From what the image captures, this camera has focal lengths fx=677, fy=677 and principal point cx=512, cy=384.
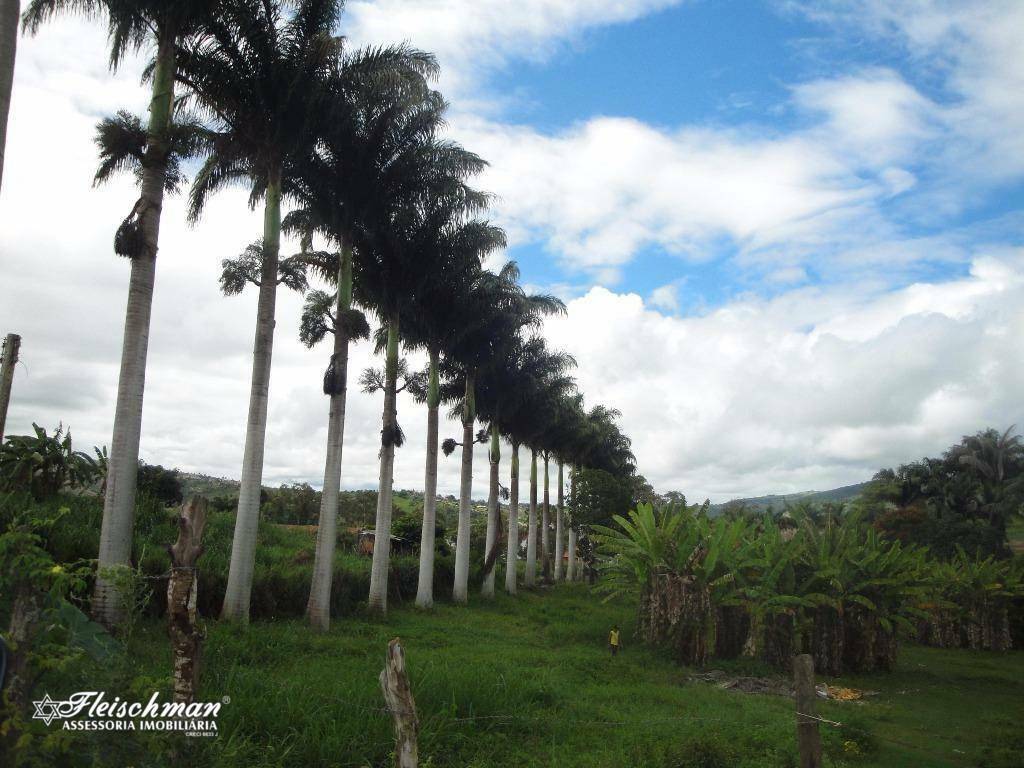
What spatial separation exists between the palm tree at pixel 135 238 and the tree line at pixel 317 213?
0.03 m

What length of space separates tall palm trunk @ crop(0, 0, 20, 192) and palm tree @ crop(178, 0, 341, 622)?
5.57 metres

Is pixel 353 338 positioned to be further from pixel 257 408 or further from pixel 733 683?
pixel 733 683

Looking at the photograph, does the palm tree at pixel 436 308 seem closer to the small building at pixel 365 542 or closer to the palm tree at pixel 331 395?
the palm tree at pixel 331 395

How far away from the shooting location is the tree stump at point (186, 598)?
4941mm

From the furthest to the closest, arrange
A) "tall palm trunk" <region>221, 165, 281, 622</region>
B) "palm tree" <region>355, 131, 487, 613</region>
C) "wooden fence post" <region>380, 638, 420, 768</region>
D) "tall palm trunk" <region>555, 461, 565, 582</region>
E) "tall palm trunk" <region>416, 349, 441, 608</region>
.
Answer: "tall palm trunk" <region>555, 461, 565, 582</region>
"tall palm trunk" <region>416, 349, 441, 608</region>
"palm tree" <region>355, 131, 487, 613</region>
"tall palm trunk" <region>221, 165, 281, 622</region>
"wooden fence post" <region>380, 638, 420, 768</region>

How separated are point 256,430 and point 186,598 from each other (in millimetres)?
10309

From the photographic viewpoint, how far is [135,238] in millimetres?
12289

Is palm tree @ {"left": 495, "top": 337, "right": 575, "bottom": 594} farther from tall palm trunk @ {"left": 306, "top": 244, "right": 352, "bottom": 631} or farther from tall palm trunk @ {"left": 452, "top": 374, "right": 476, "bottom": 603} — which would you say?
tall palm trunk @ {"left": 306, "top": 244, "right": 352, "bottom": 631}

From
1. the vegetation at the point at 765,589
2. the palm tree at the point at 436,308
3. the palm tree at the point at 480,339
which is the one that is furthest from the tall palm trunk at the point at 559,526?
the vegetation at the point at 765,589

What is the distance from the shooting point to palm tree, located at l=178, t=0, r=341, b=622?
14258 millimetres

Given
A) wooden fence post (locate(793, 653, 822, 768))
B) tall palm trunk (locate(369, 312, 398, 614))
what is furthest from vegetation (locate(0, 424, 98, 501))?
wooden fence post (locate(793, 653, 822, 768))

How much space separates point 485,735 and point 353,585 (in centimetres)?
1359

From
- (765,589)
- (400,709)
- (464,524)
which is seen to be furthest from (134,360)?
(464,524)

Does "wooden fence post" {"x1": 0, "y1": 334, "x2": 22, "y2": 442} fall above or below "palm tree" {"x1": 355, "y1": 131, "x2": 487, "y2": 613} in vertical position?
below
